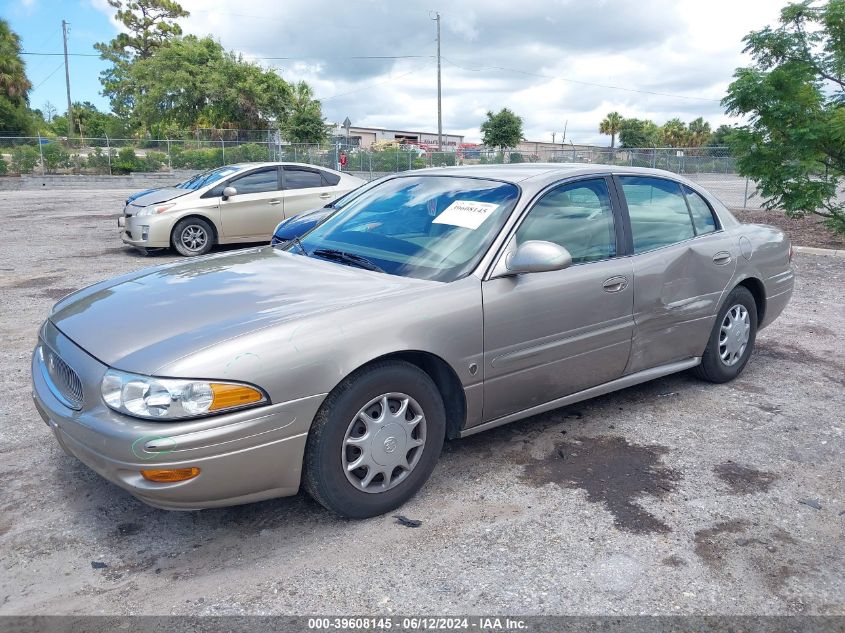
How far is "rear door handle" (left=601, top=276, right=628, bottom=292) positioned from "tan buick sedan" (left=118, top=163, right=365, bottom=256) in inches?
318

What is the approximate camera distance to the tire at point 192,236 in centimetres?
1081

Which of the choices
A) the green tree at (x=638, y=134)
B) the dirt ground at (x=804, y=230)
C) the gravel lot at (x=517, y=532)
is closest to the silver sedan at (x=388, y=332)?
the gravel lot at (x=517, y=532)

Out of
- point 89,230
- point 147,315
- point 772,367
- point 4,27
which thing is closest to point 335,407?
point 147,315

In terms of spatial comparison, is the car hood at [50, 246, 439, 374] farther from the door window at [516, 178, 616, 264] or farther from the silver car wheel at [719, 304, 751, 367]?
the silver car wheel at [719, 304, 751, 367]

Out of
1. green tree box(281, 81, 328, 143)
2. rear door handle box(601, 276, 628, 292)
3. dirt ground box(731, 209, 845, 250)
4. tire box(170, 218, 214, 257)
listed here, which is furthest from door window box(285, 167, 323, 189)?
green tree box(281, 81, 328, 143)

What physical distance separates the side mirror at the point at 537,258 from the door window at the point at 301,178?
340 inches

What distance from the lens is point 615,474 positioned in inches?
147

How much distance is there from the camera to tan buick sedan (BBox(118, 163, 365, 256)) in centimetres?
1074

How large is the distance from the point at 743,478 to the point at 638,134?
76.5 metres

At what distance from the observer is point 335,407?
2.95m

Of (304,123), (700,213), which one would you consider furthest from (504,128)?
(700,213)

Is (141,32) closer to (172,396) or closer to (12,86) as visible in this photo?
(12,86)

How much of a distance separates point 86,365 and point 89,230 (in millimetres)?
12743

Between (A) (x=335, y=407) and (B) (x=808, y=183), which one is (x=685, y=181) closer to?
(A) (x=335, y=407)
